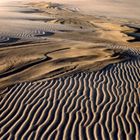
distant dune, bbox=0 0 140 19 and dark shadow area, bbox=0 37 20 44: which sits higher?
dark shadow area, bbox=0 37 20 44

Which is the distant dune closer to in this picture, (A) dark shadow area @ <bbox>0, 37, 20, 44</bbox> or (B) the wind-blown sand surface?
(B) the wind-blown sand surface

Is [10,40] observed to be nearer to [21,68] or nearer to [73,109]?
[21,68]

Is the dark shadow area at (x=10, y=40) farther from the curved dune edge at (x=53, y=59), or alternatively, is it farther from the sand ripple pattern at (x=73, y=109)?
the sand ripple pattern at (x=73, y=109)

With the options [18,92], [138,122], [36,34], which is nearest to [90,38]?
[36,34]

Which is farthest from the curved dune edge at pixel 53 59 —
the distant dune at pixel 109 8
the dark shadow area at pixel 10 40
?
the distant dune at pixel 109 8

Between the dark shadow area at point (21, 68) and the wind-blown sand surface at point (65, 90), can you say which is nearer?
the wind-blown sand surface at point (65, 90)

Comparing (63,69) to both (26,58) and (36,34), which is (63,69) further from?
(36,34)

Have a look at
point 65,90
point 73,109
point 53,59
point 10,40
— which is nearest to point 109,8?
point 10,40

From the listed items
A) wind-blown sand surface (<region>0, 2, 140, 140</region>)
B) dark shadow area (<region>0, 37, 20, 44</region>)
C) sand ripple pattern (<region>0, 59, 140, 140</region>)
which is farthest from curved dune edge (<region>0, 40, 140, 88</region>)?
dark shadow area (<region>0, 37, 20, 44</region>)
